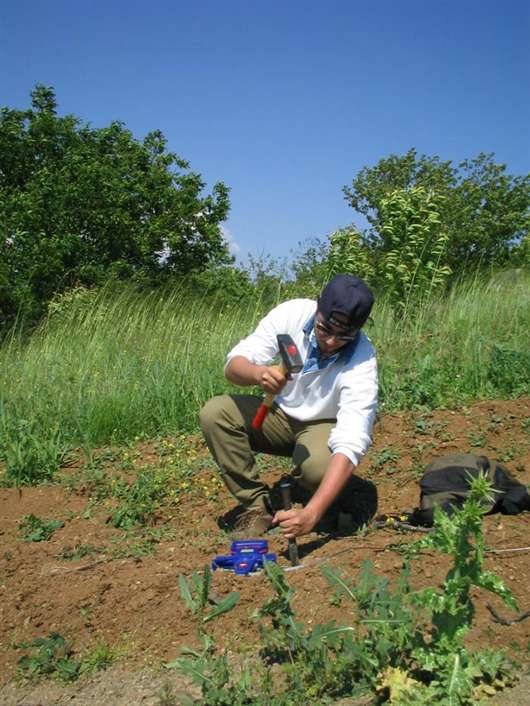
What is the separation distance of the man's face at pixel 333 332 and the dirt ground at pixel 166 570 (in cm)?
99

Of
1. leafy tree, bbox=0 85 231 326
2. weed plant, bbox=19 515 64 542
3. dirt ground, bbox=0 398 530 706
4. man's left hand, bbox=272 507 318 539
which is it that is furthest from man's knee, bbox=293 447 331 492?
leafy tree, bbox=0 85 231 326

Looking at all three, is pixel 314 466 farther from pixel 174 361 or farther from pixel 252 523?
pixel 174 361

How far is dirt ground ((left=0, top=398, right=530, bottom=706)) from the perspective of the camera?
2717 millimetres

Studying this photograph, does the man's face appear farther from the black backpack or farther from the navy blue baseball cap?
the black backpack

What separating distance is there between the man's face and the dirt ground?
0.99 metres

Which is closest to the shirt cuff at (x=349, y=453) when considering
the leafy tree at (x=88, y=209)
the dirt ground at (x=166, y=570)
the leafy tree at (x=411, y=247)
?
the dirt ground at (x=166, y=570)

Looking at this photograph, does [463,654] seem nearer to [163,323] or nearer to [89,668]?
[89,668]

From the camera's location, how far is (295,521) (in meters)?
3.17

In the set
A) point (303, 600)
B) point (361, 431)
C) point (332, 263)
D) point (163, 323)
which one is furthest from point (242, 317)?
point (303, 600)

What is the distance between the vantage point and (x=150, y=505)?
4.62 metres

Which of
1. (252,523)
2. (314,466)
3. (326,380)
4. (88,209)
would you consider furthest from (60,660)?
(88,209)

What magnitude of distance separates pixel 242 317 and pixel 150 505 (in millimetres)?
3843

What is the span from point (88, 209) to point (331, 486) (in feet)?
A: 41.7

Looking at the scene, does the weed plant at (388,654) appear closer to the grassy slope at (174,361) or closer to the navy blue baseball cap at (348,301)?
the navy blue baseball cap at (348,301)
